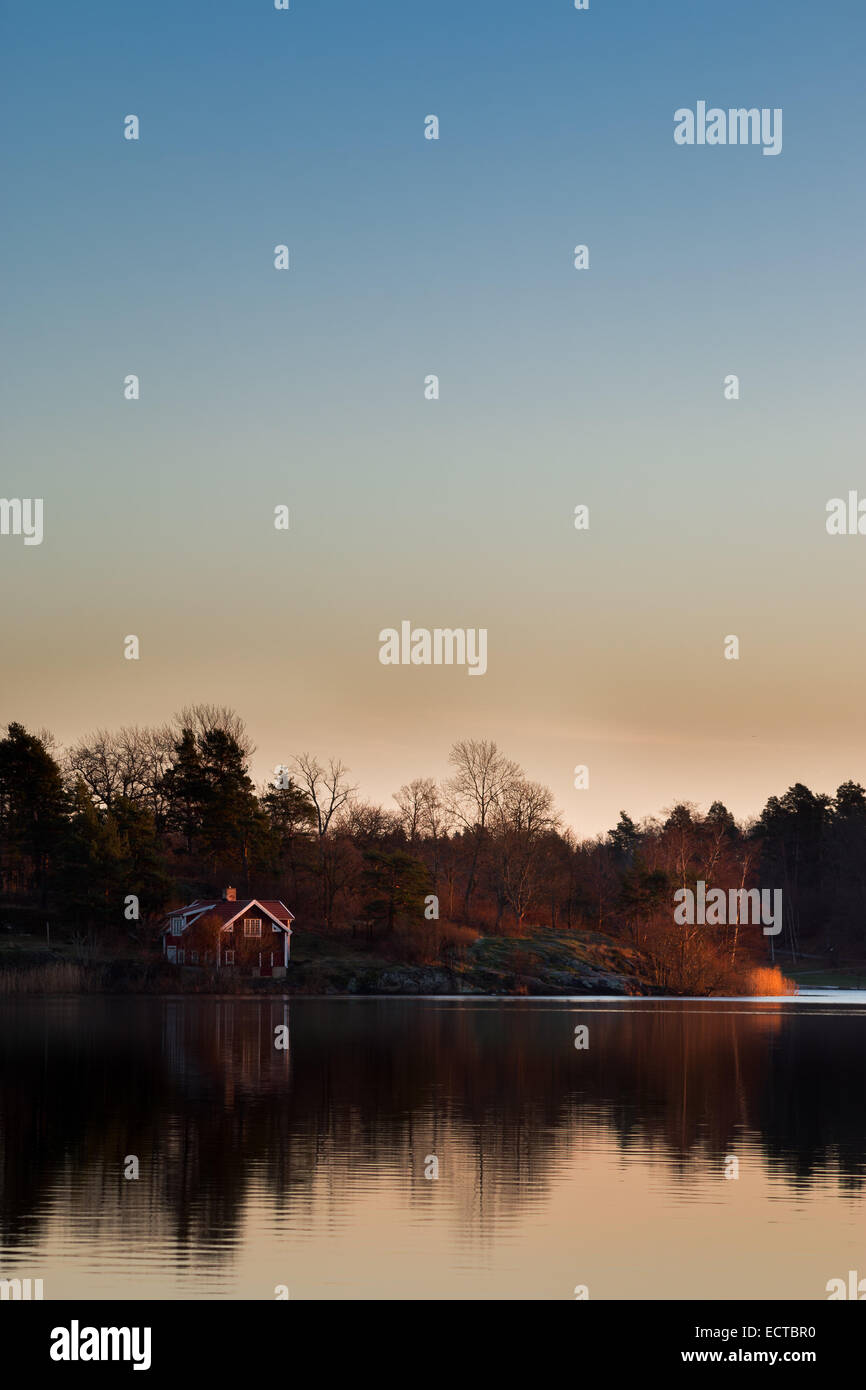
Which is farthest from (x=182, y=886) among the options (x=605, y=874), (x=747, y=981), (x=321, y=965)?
(x=605, y=874)

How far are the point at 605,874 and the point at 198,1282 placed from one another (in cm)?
16178

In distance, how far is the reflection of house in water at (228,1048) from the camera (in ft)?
138

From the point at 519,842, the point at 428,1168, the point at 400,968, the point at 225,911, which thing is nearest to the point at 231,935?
the point at 225,911

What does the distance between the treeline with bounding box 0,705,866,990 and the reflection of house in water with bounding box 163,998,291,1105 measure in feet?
81.0

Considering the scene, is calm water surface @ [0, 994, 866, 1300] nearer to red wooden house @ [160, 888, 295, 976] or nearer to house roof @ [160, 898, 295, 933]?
red wooden house @ [160, 888, 295, 976]

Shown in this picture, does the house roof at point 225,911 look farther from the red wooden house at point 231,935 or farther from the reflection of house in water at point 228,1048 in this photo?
the reflection of house in water at point 228,1048

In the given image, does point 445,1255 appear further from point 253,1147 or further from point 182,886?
point 182,886

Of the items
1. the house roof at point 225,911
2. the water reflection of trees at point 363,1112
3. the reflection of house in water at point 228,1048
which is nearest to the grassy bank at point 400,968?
the house roof at point 225,911

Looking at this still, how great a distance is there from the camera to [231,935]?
4473 inches

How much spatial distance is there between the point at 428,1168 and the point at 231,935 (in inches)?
3466

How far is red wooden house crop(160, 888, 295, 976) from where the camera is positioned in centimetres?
11094

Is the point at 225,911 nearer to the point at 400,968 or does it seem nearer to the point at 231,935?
the point at 231,935

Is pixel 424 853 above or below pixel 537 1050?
above
